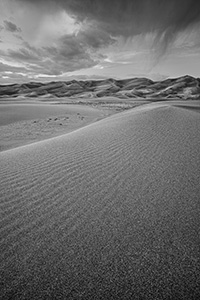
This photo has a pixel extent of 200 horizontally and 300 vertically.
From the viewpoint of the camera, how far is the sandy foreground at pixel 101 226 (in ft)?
4.32

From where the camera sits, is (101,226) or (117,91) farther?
(117,91)

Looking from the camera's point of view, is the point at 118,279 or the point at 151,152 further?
the point at 151,152

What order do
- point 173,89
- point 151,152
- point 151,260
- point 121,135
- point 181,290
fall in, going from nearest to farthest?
1. point 181,290
2. point 151,260
3. point 151,152
4. point 121,135
5. point 173,89

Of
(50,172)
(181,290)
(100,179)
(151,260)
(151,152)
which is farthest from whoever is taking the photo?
(151,152)

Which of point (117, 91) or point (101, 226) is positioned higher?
point (117, 91)

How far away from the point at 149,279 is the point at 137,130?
458 centimetres

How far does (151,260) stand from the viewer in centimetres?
148

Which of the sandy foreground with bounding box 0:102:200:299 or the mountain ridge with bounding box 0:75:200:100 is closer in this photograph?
the sandy foreground with bounding box 0:102:200:299

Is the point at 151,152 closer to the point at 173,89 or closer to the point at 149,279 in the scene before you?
the point at 149,279

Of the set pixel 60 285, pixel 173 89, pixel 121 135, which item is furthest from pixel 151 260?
pixel 173 89

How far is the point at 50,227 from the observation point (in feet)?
6.19

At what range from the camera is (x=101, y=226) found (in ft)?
6.16

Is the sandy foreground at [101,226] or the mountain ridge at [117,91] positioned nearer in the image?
the sandy foreground at [101,226]

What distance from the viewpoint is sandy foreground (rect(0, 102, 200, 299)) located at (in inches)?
51.8
